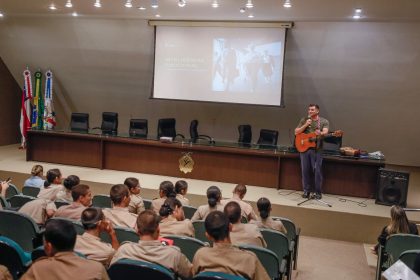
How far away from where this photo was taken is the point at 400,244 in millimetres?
4043

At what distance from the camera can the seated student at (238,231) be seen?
3484 millimetres

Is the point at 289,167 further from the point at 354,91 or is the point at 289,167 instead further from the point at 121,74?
the point at 121,74

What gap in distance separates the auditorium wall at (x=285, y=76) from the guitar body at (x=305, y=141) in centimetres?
271

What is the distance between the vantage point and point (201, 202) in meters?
6.66

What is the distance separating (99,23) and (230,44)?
2839mm

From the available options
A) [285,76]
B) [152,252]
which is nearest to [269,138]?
[285,76]

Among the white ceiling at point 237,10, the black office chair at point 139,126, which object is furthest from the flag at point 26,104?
the black office chair at point 139,126

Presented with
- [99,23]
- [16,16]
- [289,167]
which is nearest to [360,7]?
[289,167]

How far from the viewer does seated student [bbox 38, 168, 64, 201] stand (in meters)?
4.61

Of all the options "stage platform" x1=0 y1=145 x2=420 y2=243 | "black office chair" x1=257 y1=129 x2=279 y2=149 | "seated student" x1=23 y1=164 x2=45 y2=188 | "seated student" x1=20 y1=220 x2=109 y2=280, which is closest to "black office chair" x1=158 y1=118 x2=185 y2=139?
"stage platform" x1=0 y1=145 x2=420 y2=243

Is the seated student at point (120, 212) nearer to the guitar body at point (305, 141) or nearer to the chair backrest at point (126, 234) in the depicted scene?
the chair backrest at point (126, 234)

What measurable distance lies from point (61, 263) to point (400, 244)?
3096 mm

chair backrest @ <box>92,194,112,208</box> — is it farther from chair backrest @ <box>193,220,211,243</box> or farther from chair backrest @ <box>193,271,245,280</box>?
chair backrest @ <box>193,271,245,280</box>

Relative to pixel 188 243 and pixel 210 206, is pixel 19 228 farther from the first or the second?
pixel 210 206
